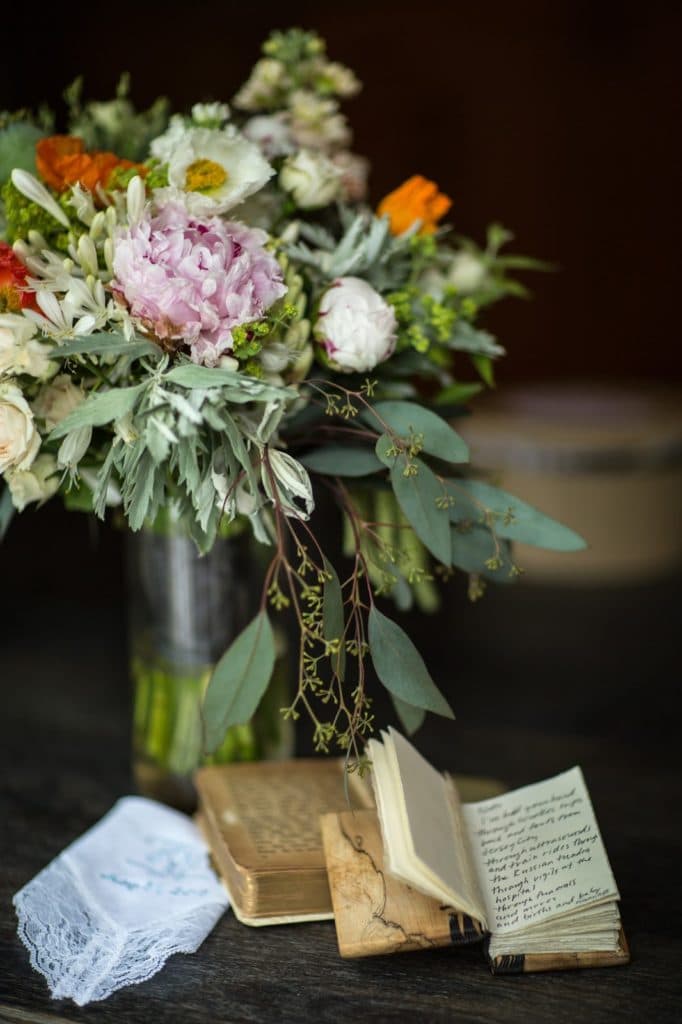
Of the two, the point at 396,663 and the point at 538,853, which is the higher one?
the point at 396,663

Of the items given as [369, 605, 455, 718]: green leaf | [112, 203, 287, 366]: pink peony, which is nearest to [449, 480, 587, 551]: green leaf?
[369, 605, 455, 718]: green leaf

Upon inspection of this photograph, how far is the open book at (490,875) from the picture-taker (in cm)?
70

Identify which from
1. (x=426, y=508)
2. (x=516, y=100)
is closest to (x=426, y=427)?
(x=426, y=508)

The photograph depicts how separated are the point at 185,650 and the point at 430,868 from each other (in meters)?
0.40

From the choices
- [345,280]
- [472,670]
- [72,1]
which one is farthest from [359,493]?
[72,1]

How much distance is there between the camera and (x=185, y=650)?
995 mm

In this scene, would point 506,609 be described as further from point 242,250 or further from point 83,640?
point 242,250

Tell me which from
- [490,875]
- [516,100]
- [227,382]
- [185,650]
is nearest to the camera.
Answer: [227,382]

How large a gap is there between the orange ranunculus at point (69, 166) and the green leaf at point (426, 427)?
0.27m

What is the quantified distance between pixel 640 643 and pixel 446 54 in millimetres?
3055

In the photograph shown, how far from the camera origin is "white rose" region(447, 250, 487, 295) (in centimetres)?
96

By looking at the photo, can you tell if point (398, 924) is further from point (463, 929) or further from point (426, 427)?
point (426, 427)

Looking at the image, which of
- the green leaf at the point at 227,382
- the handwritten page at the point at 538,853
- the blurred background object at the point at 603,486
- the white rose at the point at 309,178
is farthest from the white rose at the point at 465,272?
the blurred background object at the point at 603,486

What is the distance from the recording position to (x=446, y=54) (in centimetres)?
383
